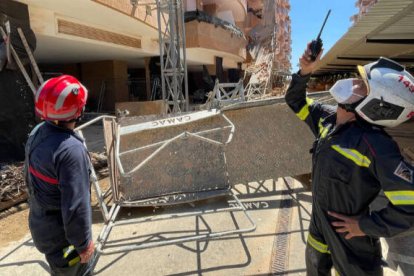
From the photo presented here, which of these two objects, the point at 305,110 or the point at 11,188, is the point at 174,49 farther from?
the point at 305,110

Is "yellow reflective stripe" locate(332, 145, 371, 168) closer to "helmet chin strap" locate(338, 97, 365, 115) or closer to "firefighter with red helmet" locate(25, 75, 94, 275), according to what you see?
"helmet chin strap" locate(338, 97, 365, 115)

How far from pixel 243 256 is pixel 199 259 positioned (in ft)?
1.44

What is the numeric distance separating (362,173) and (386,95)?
41 centimetres

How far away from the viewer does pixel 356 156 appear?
165cm

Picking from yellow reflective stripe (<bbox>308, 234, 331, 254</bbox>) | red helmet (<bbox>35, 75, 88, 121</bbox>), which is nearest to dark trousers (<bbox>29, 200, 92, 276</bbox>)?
red helmet (<bbox>35, 75, 88, 121</bbox>)

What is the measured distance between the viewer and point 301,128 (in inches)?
169

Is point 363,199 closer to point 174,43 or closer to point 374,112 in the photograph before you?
point 374,112

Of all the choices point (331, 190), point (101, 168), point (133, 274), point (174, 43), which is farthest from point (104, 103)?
point (331, 190)

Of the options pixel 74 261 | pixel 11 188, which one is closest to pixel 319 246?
pixel 74 261

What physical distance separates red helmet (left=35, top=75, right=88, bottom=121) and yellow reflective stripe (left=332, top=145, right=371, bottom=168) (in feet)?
5.04

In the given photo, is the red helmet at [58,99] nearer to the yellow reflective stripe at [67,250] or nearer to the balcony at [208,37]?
the yellow reflective stripe at [67,250]

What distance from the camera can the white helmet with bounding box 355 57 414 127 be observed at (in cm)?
153

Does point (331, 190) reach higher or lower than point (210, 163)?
higher

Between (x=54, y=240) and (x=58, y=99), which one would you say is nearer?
(x=58, y=99)
